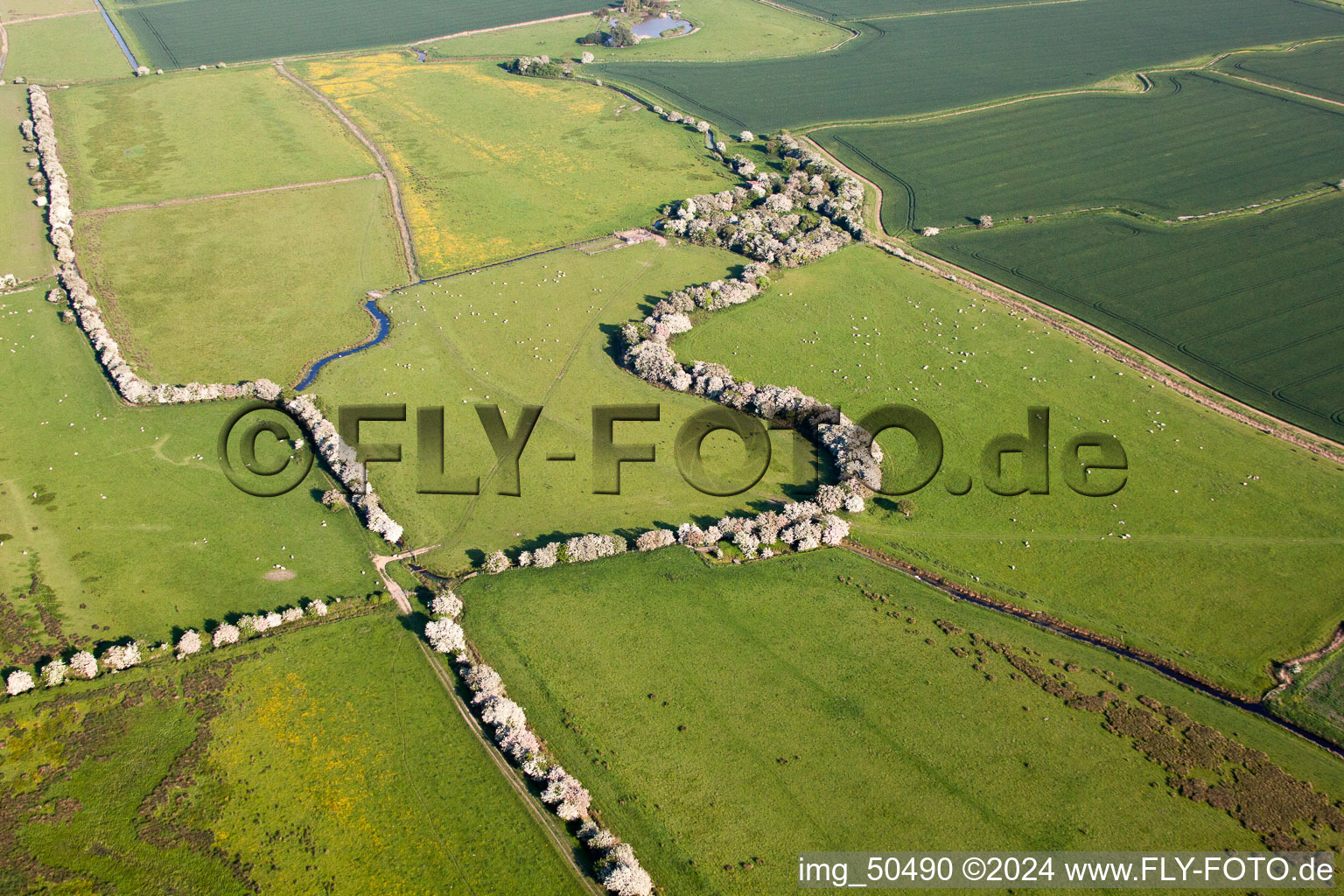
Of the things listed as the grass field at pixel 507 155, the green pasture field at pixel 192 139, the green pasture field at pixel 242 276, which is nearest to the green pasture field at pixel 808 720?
the green pasture field at pixel 242 276

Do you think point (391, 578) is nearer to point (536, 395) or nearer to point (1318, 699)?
point (536, 395)

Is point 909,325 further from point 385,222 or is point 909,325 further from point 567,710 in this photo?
point 385,222

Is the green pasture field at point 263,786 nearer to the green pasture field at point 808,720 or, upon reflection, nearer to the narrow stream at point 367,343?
the green pasture field at point 808,720

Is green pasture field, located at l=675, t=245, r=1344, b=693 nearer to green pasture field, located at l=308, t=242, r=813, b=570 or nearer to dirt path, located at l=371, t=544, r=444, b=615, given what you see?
green pasture field, located at l=308, t=242, r=813, b=570

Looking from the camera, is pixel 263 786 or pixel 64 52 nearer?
pixel 263 786

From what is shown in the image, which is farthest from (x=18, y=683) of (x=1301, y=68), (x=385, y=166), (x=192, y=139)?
(x=1301, y=68)
